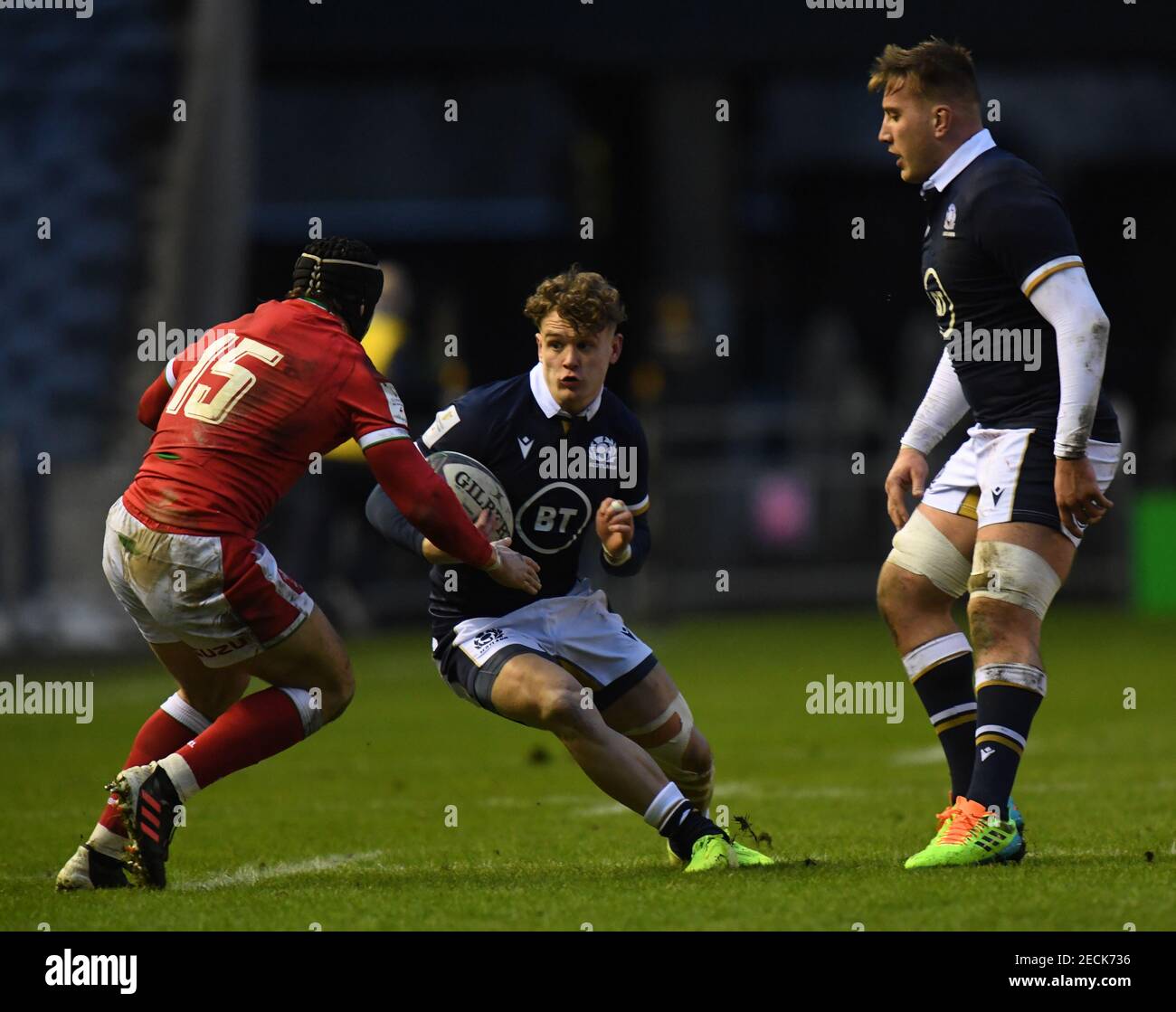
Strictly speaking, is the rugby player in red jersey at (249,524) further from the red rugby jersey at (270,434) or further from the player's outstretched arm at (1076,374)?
the player's outstretched arm at (1076,374)

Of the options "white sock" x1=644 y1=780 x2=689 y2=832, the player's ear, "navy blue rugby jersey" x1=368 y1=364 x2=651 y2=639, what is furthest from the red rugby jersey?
the player's ear

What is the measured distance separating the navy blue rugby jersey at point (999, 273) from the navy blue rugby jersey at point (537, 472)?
1.12 meters

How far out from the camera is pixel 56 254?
18297mm

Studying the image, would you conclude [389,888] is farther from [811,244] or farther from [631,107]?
[811,244]

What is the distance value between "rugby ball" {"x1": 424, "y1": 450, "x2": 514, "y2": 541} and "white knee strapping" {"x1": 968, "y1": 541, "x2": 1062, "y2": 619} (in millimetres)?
1476

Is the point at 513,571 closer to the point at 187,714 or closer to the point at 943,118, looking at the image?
the point at 187,714

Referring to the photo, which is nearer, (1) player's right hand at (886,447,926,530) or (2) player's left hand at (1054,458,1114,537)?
(2) player's left hand at (1054,458,1114,537)

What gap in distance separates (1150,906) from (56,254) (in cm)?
1475

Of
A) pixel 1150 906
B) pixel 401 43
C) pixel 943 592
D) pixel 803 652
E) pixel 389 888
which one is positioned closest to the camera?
pixel 1150 906

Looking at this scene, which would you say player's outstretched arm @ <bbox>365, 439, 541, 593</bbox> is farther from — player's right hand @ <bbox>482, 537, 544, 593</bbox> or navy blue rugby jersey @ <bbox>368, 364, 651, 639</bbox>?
navy blue rugby jersey @ <bbox>368, 364, 651, 639</bbox>

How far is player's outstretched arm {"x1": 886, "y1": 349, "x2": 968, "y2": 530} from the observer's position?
6.80m

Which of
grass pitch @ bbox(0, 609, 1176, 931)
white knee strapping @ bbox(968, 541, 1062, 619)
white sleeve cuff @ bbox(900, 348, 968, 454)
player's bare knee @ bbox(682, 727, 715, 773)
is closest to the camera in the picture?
grass pitch @ bbox(0, 609, 1176, 931)

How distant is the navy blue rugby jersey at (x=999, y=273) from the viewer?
6.11 metres

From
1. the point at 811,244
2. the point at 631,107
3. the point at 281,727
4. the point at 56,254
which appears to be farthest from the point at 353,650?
the point at 811,244
